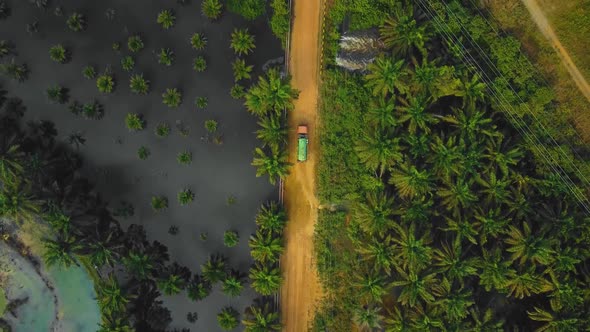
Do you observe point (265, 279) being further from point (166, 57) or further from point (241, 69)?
point (166, 57)

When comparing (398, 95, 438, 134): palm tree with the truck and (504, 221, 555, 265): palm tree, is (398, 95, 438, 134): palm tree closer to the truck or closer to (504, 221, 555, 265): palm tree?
the truck

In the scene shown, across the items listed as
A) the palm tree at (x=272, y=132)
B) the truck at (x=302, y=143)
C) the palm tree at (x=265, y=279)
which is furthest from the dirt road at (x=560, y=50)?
the palm tree at (x=265, y=279)

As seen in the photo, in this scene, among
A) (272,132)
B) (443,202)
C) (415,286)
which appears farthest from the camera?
(272,132)

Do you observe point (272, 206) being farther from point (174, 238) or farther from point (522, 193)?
point (522, 193)

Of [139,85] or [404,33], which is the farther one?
[139,85]

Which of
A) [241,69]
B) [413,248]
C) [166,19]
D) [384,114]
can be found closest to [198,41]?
[166,19]

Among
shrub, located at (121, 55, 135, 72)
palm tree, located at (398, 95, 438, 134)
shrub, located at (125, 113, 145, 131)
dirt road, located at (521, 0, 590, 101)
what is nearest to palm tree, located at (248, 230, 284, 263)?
shrub, located at (125, 113, 145, 131)
